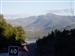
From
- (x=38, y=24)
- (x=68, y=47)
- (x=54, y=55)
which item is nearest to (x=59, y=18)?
(x=38, y=24)

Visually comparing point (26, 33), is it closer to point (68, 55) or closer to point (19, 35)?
point (19, 35)

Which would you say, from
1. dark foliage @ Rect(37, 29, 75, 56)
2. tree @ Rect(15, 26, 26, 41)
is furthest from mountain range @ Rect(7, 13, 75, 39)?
dark foliage @ Rect(37, 29, 75, 56)

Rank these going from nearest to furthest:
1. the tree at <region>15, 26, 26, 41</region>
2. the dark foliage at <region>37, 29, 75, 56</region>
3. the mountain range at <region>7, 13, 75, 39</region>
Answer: the dark foliage at <region>37, 29, 75, 56</region>
the mountain range at <region>7, 13, 75, 39</region>
the tree at <region>15, 26, 26, 41</region>

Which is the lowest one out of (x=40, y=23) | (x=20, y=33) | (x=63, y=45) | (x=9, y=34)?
(x=20, y=33)

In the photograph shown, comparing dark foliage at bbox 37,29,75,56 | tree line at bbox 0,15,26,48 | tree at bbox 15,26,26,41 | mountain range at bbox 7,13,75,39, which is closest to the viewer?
dark foliage at bbox 37,29,75,56

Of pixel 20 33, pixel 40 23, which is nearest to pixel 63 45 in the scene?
pixel 40 23

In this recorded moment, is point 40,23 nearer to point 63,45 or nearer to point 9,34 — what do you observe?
point 9,34

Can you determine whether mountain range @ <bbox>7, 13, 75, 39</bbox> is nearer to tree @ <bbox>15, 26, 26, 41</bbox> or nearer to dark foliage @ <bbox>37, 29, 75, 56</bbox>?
tree @ <bbox>15, 26, 26, 41</bbox>

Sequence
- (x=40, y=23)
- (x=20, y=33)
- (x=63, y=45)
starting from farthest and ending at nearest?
(x=20, y=33) < (x=40, y=23) < (x=63, y=45)

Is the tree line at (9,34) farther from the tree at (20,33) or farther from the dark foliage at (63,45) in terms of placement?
the dark foliage at (63,45)

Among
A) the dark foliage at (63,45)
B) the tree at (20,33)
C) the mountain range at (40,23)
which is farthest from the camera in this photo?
the tree at (20,33)

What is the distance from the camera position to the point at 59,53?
19.4m

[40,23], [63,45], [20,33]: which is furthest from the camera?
[20,33]

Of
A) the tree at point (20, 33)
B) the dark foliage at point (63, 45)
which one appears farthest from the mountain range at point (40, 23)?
the dark foliage at point (63, 45)
